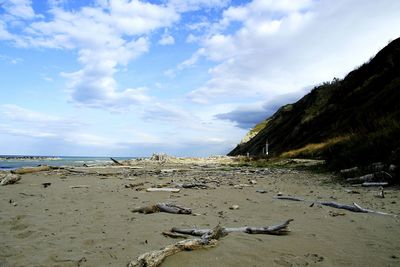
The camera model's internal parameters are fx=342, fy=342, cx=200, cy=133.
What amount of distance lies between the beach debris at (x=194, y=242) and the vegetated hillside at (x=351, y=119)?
8.00 meters

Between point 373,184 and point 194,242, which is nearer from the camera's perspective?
point 194,242

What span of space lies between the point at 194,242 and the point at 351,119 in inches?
1228

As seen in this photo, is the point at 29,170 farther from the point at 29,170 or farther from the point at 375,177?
the point at 375,177

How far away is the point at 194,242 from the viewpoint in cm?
460

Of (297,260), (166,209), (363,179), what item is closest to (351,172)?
(363,179)

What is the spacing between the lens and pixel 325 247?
15.7 feet

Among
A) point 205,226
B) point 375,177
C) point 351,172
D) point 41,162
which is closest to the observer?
point 205,226

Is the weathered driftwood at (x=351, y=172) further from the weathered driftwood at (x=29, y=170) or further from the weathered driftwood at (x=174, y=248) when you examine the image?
the weathered driftwood at (x=29, y=170)

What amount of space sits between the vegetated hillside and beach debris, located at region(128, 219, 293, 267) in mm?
7996

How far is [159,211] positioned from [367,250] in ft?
14.1

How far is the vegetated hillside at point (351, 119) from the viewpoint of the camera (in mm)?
15144

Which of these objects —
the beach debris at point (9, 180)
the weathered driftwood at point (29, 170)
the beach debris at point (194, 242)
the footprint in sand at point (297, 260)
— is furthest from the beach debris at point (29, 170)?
the footprint in sand at point (297, 260)

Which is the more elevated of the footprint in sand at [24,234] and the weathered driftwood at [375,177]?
the weathered driftwood at [375,177]

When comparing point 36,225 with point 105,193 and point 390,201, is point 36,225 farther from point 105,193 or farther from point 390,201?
point 390,201
